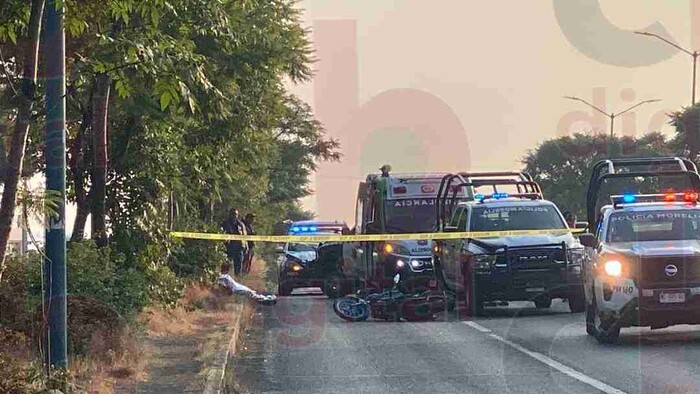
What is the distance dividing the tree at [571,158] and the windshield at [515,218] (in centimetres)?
5054

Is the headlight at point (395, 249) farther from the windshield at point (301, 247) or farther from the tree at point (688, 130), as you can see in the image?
the tree at point (688, 130)

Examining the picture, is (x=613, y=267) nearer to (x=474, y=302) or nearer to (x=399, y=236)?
(x=474, y=302)

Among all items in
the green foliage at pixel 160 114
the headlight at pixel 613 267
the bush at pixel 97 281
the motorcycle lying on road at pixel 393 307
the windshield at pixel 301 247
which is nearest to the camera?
the green foliage at pixel 160 114

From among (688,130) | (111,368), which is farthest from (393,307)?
(688,130)

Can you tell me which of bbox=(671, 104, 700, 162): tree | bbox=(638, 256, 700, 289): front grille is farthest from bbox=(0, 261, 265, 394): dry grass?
bbox=(671, 104, 700, 162): tree

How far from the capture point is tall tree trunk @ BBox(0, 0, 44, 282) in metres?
8.78

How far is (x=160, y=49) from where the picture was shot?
903 centimetres

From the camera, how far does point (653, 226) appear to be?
54.7 ft

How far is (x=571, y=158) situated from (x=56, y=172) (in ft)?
235

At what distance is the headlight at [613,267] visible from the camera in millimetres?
15623

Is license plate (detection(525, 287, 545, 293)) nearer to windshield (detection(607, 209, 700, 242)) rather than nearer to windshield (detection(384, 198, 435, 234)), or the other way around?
windshield (detection(607, 209, 700, 242))

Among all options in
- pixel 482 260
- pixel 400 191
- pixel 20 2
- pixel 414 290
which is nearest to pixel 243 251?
pixel 400 191

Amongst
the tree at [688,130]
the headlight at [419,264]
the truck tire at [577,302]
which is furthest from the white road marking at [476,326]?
the tree at [688,130]

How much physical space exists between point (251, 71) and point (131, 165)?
142 inches
